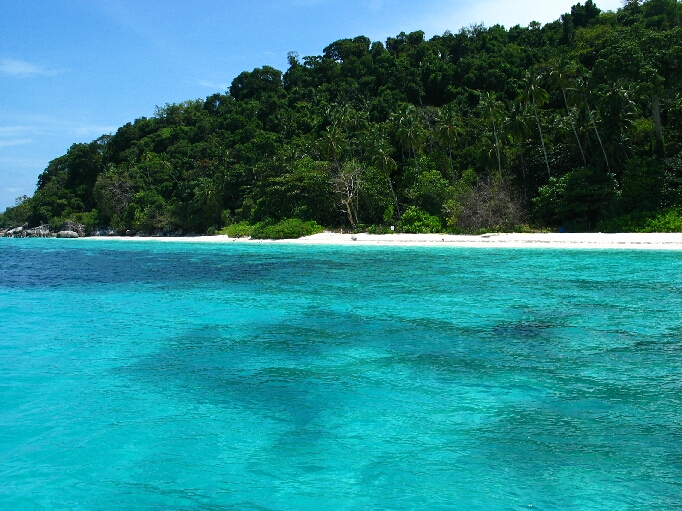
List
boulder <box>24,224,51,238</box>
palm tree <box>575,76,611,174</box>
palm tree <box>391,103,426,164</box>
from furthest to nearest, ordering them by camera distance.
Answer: boulder <box>24,224,51,238</box> → palm tree <box>391,103,426,164</box> → palm tree <box>575,76,611,174</box>

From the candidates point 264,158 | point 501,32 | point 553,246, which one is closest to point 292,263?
point 553,246

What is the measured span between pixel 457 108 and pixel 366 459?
63.0 meters

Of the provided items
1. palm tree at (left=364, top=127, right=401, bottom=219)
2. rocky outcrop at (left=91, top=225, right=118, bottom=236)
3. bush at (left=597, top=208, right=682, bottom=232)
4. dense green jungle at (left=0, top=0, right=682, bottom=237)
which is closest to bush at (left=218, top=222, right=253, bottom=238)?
dense green jungle at (left=0, top=0, right=682, bottom=237)

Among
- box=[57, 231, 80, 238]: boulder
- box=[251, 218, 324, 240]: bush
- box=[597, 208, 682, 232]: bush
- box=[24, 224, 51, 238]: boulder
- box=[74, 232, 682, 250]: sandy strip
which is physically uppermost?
box=[24, 224, 51, 238]: boulder

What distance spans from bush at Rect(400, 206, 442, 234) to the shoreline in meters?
1.92

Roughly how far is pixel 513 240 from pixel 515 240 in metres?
0.19

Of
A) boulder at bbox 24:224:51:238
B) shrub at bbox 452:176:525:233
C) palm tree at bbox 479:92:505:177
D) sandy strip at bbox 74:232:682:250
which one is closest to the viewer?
sandy strip at bbox 74:232:682:250

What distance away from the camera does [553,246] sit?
3784 centimetres

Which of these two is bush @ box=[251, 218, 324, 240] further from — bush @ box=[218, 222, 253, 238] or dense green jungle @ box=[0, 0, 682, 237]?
bush @ box=[218, 222, 253, 238]

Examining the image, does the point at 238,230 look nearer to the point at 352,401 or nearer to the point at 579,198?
the point at 579,198

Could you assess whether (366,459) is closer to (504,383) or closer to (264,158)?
(504,383)

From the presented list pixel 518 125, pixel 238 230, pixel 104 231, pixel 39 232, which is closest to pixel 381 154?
pixel 518 125

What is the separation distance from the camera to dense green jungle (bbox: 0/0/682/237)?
41.6m

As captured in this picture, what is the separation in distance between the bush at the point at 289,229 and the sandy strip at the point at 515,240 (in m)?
1.22
